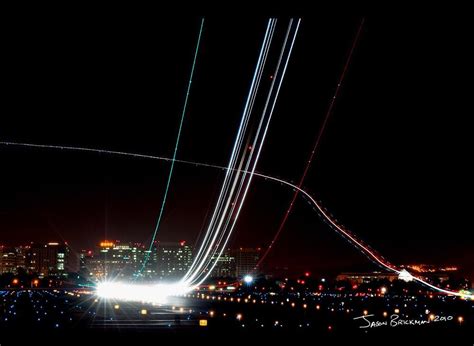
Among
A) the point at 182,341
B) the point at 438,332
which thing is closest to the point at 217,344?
the point at 182,341

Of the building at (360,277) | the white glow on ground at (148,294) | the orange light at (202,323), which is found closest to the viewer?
the orange light at (202,323)

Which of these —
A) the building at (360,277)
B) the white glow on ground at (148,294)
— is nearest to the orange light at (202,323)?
the white glow on ground at (148,294)

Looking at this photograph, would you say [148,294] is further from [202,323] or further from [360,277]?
[360,277]

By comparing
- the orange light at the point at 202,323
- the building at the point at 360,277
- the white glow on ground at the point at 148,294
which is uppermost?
the building at the point at 360,277

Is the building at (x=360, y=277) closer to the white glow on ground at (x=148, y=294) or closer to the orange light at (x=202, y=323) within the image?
the white glow on ground at (x=148, y=294)

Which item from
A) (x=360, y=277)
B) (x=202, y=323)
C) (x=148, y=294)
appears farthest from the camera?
(x=360, y=277)

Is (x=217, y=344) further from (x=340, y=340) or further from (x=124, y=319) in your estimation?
(x=124, y=319)

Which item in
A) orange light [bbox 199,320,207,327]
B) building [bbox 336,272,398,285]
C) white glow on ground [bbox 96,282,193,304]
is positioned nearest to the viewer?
orange light [bbox 199,320,207,327]

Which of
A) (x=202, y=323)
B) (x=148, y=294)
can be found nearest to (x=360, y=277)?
(x=148, y=294)

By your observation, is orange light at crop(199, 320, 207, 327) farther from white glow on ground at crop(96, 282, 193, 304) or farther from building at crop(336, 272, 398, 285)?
building at crop(336, 272, 398, 285)

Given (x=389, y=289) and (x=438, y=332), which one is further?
(x=389, y=289)

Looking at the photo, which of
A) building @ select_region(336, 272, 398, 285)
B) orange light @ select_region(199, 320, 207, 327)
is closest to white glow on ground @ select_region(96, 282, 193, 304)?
orange light @ select_region(199, 320, 207, 327)
